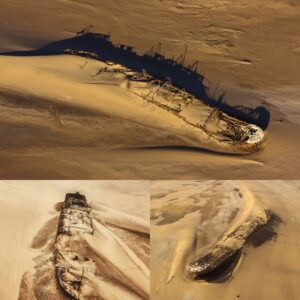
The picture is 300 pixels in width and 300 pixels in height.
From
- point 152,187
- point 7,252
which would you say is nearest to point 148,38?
point 152,187

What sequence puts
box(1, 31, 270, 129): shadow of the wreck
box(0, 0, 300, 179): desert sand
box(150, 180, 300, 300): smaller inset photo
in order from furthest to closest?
box(1, 31, 270, 129): shadow of the wreck < box(0, 0, 300, 179): desert sand < box(150, 180, 300, 300): smaller inset photo

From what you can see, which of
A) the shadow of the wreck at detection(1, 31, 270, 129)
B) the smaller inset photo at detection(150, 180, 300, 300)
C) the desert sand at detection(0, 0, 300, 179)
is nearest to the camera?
the smaller inset photo at detection(150, 180, 300, 300)

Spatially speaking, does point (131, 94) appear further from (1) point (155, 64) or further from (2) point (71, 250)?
(2) point (71, 250)

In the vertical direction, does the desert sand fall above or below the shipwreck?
above

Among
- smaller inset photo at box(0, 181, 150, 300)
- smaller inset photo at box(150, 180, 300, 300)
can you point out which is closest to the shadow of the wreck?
smaller inset photo at box(150, 180, 300, 300)

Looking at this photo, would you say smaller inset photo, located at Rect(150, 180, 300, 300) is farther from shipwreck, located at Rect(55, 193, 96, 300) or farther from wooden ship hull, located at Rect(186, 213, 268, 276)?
shipwreck, located at Rect(55, 193, 96, 300)

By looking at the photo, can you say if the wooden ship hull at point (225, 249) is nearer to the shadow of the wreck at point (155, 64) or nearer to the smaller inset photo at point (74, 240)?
the smaller inset photo at point (74, 240)

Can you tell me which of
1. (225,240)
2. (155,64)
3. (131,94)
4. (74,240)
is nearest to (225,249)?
(225,240)
